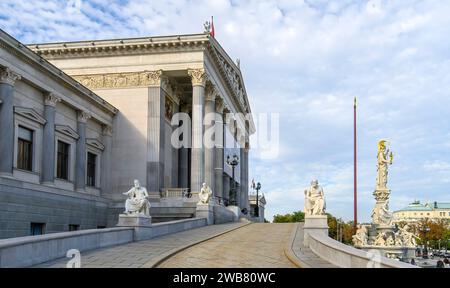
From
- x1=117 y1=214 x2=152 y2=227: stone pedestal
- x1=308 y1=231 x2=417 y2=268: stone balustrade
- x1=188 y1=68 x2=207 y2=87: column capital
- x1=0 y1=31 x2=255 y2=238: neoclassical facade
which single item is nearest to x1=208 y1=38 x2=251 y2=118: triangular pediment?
x1=0 y1=31 x2=255 y2=238: neoclassical facade

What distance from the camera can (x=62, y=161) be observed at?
3488 cm

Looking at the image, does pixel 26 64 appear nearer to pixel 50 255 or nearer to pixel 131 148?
pixel 131 148

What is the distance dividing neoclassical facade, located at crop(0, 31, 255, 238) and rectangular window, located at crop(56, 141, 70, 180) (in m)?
0.06

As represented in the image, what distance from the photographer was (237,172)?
221 ft

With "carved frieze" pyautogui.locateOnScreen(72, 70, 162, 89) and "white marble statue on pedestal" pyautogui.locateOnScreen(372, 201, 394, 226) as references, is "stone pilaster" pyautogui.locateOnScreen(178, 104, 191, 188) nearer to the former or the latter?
"carved frieze" pyautogui.locateOnScreen(72, 70, 162, 89)

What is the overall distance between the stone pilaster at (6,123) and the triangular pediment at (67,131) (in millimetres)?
5718

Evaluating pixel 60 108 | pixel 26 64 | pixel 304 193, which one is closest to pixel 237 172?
pixel 60 108

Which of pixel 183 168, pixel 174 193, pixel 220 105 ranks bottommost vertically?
pixel 174 193

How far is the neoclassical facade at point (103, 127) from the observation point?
2886 cm

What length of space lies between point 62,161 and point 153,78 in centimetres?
1067

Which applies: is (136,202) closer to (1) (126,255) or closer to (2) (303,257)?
(1) (126,255)

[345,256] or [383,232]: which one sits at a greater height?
[345,256]

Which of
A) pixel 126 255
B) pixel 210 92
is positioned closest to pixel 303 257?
pixel 126 255
